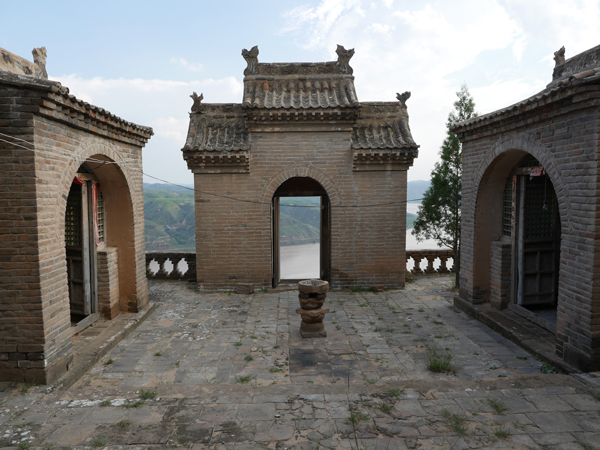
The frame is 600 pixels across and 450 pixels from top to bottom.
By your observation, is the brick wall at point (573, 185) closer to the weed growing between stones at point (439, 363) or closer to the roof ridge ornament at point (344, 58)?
the weed growing between stones at point (439, 363)

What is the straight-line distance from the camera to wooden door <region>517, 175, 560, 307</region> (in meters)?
7.87

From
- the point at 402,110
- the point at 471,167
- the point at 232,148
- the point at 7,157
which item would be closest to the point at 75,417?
the point at 7,157

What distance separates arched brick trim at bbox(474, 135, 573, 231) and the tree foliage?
10.2ft

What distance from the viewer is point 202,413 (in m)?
4.62

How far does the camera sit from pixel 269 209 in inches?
422

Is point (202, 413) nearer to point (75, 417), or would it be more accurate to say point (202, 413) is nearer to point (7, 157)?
point (75, 417)

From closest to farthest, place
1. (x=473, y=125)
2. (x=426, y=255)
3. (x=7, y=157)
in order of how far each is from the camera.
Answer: (x=7, y=157), (x=473, y=125), (x=426, y=255)

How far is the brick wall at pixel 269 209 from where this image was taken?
10625mm

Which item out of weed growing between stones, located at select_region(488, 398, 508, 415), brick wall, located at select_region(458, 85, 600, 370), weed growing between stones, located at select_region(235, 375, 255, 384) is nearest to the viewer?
weed growing between stones, located at select_region(488, 398, 508, 415)

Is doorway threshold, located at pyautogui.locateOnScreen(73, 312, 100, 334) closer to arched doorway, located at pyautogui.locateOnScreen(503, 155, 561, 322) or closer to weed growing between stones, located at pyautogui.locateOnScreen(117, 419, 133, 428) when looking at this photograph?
weed growing between stones, located at pyautogui.locateOnScreen(117, 419, 133, 428)

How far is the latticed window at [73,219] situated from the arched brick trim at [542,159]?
7710 millimetres

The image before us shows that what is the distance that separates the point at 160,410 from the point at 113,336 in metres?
2.80

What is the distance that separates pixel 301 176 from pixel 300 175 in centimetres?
11

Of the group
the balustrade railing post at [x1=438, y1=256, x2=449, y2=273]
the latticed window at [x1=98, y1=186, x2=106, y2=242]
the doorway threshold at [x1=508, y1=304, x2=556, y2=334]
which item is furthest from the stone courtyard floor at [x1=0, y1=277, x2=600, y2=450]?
the balustrade railing post at [x1=438, y1=256, x2=449, y2=273]
